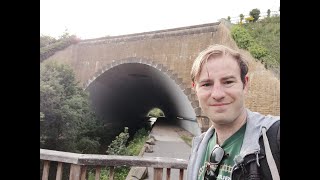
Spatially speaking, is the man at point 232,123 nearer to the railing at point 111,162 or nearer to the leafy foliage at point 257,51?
the leafy foliage at point 257,51

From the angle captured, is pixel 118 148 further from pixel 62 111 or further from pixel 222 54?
pixel 222 54

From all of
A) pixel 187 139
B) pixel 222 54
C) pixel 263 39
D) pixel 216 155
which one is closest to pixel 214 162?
pixel 216 155

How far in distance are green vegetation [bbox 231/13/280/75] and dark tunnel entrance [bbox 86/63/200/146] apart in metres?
0.84

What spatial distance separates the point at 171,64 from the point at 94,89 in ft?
3.60

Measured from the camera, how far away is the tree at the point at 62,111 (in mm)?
2410

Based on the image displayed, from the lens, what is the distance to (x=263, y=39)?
165cm

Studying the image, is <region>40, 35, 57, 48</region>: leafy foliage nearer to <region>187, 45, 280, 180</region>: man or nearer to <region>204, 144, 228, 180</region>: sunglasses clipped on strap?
<region>187, 45, 280, 180</region>: man

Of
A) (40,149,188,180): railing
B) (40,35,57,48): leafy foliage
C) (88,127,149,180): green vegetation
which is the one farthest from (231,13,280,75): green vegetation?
(40,35,57,48): leafy foliage

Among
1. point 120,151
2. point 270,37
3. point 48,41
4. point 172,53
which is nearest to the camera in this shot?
point 270,37

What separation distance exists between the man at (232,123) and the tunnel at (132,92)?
1.08 metres

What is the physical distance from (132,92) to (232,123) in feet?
8.16

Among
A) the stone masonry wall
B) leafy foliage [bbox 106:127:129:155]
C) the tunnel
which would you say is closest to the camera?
the stone masonry wall

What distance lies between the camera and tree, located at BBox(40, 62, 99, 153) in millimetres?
2410

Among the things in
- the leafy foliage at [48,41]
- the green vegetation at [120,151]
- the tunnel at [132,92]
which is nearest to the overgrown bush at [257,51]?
the tunnel at [132,92]
